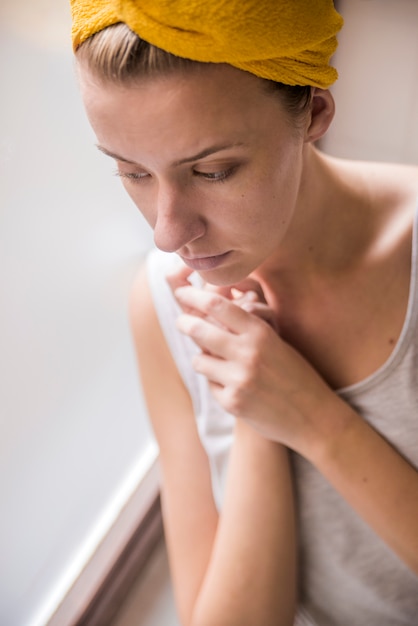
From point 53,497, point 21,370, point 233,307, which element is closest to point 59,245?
point 21,370

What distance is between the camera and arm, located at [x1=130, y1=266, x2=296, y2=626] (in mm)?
911

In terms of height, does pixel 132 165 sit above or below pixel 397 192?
below

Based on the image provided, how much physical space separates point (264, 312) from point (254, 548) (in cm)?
34

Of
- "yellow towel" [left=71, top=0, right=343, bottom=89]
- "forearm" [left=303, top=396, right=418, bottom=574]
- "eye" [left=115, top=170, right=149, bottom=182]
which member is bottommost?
"forearm" [left=303, top=396, right=418, bottom=574]

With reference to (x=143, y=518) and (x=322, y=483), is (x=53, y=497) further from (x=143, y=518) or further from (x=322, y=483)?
(x=322, y=483)

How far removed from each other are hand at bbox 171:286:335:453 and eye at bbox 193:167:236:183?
25 cm

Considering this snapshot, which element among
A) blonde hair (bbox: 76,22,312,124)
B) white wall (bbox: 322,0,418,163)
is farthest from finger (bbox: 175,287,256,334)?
white wall (bbox: 322,0,418,163)

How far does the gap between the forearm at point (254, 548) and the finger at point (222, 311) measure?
167 millimetres

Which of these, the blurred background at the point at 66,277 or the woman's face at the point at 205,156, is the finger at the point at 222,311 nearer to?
the woman's face at the point at 205,156

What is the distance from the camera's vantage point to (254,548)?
0.92 metres

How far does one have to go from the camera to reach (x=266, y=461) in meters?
0.93

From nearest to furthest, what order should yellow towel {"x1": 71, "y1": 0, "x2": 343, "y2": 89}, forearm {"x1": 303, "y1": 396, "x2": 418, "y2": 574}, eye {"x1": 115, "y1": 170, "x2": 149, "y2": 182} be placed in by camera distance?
1. yellow towel {"x1": 71, "y1": 0, "x2": 343, "y2": 89}
2. eye {"x1": 115, "y1": 170, "x2": 149, "y2": 182}
3. forearm {"x1": 303, "y1": 396, "x2": 418, "y2": 574}

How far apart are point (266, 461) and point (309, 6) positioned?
1.95ft

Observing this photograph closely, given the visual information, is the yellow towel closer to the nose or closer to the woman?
the woman
